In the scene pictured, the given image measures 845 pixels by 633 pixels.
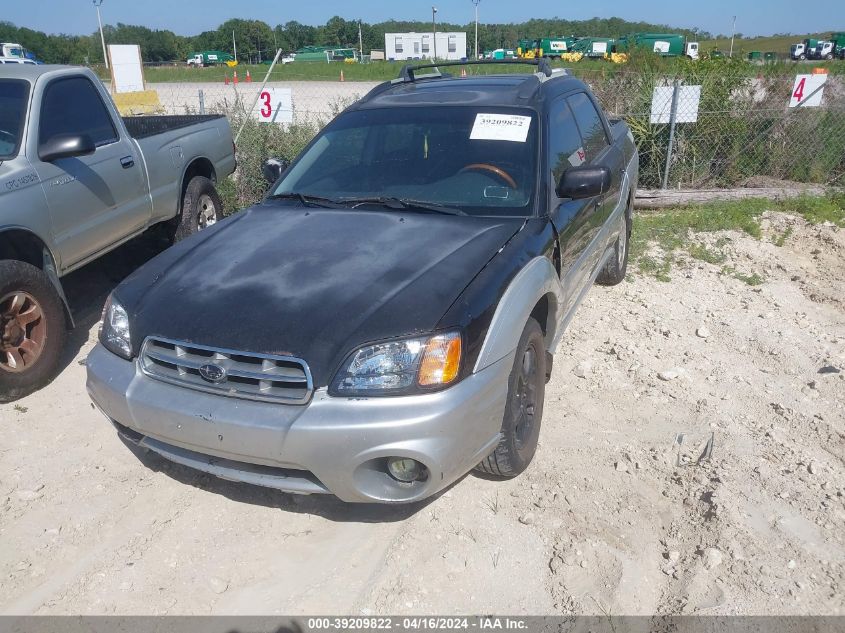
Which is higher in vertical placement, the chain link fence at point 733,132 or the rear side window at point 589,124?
the rear side window at point 589,124

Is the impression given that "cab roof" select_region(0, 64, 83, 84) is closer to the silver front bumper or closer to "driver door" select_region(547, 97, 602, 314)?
the silver front bumper

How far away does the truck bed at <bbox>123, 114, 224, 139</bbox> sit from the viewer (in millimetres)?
6607

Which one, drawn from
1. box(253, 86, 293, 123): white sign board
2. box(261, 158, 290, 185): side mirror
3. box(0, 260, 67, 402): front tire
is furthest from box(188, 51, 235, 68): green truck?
box(0, 260, 67, 402): front tire

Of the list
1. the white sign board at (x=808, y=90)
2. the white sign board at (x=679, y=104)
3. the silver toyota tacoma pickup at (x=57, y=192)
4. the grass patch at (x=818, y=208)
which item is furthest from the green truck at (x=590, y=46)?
the silver toyota tacoma pickup at (x=57, y=192)

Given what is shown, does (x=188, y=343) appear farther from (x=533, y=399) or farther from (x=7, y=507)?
(x=533, y=399)

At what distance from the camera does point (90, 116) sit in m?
5.43

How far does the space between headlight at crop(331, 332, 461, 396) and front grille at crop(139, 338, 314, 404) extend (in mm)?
166

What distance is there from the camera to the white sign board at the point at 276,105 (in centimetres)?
917

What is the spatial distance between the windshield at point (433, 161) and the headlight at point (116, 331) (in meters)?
1.32

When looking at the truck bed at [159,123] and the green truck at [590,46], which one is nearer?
the truck bed at [159,123]

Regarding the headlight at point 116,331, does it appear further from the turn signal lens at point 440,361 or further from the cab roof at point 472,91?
the cab roof at point 472,91

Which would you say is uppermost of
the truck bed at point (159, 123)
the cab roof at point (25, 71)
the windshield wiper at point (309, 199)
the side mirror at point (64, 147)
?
the cab roof at point (25, 71)

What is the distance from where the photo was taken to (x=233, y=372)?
9.03 feet

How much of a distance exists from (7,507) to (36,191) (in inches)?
84.5
